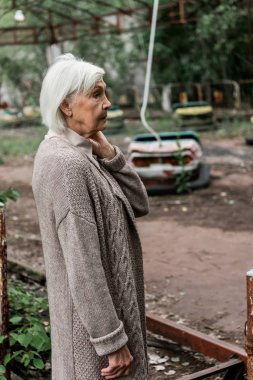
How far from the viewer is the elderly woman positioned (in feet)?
6.63

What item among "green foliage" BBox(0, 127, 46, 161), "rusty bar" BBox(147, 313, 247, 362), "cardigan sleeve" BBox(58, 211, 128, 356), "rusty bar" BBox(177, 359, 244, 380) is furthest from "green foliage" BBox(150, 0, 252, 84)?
"cardigan sleeve" BBox(58, 211, 128, 356)

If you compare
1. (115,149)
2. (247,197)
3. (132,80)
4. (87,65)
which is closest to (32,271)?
(115,149)

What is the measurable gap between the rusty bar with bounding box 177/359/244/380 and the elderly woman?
3.48ft

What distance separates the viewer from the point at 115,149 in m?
2.40

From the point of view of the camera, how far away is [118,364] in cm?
206

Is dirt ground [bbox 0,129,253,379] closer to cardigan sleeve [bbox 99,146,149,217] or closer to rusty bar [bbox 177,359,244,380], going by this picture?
rusty bar [bbox 177,359,244,380]

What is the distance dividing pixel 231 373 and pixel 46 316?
1.14 m

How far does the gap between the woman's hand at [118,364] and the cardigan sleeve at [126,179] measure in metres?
0.55

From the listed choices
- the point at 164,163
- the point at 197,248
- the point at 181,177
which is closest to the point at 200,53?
the point at 164,163

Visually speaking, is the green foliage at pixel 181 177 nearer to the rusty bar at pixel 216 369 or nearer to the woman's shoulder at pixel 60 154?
the rusty bar at pixel 216 369

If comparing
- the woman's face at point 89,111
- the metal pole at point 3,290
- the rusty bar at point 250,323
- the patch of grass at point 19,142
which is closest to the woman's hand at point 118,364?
the rusty bar at point 250,323

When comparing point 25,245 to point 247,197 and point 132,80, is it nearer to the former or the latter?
point 247,197

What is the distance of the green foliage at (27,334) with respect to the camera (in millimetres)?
3158

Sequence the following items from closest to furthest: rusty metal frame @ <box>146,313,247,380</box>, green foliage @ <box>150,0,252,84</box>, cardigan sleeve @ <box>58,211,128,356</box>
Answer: cardigan sleeve @ <box>58,211,128,356</box>, rusty metal frame @ <box>146,313,247,380</box>, green foliage @ <box>150,0,252,84</box>
